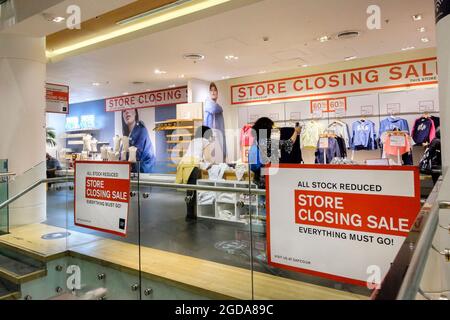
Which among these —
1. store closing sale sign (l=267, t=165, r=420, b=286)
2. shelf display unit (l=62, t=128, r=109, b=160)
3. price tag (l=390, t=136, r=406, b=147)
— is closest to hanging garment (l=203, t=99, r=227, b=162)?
price tag (l=390, t=136, r=406, b=147)

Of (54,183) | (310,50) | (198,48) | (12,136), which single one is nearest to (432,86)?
(310,50)

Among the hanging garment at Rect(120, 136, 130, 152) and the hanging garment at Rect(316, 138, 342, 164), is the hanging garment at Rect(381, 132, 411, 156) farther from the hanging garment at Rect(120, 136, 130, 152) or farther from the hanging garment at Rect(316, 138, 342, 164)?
the hanging garment at Rect(120, 136, 130, 152)

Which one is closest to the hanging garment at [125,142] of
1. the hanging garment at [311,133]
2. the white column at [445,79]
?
the hanging garment at [311,133]

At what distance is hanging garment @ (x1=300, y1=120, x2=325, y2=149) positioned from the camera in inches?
291

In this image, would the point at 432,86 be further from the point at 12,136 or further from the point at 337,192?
the point at 12,136

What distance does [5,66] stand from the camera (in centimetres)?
496

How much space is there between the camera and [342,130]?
722 cm

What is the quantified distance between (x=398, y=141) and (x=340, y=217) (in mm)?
5351

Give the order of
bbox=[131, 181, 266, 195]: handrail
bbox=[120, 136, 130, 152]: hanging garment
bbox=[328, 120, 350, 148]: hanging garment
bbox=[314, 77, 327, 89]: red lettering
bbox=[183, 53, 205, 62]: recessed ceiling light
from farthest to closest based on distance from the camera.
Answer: bbox=[120, 136, 130, 152]: hanging garment < bbox=[314, 77, 327, 89]: red lettering < bbox=[328, 120, 350, 148]: hanging garment < bbox=[183, 53, 205, 62]: recessed ceiling light < bbox=[131, 181, 266, 195]: handrail

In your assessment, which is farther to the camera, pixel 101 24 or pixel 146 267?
pixel 101 24

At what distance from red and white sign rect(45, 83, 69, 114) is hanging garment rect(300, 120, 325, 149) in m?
5.17

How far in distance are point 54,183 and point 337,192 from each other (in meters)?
4.22

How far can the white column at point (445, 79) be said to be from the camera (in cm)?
235

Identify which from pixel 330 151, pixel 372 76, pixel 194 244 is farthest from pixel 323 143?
pixel 194 244
